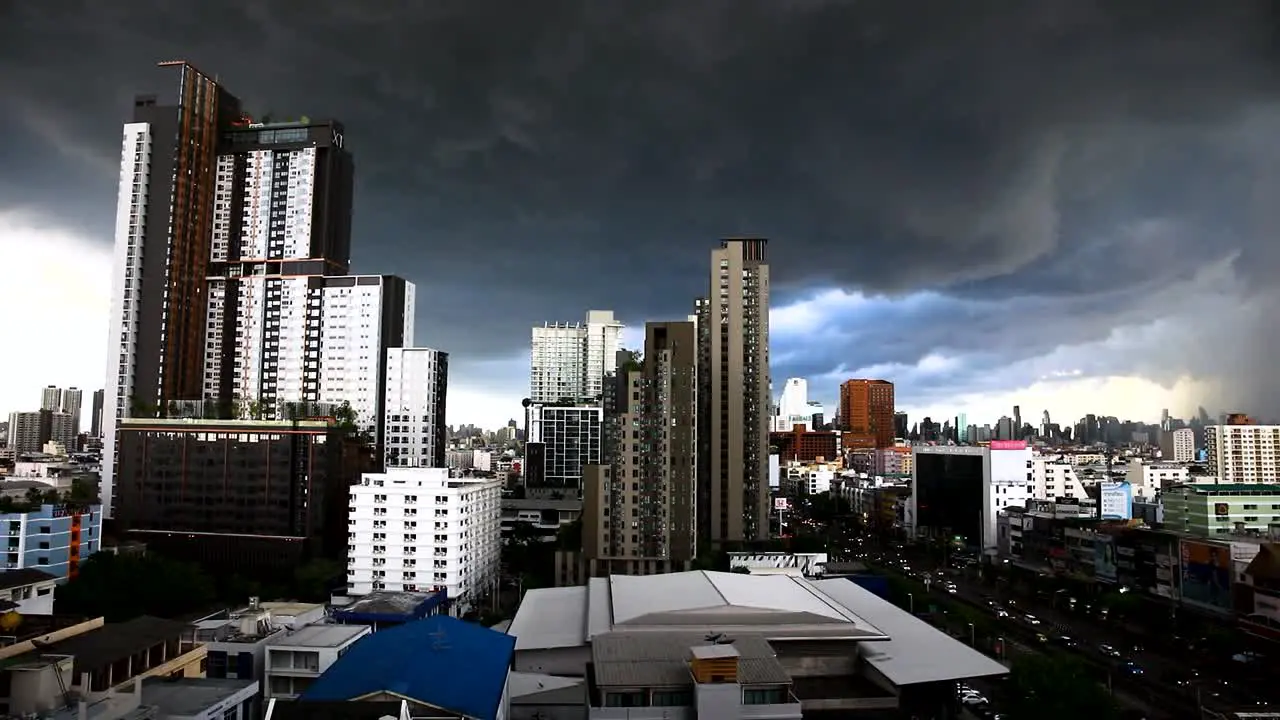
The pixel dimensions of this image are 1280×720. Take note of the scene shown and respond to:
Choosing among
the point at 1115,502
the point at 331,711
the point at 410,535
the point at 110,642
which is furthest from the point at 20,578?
the point at 1115,502

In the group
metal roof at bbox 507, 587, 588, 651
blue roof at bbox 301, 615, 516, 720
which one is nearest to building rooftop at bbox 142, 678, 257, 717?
blue roof at bbox 301, 615, 516, 720

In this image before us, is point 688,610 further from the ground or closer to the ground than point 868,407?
closer to the ground

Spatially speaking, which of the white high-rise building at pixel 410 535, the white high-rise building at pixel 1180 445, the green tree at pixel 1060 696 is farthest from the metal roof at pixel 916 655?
the white high-rise building at pixel 1180 445

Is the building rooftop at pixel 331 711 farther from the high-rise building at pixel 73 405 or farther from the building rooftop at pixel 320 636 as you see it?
the high-rise building at pixel 73 405

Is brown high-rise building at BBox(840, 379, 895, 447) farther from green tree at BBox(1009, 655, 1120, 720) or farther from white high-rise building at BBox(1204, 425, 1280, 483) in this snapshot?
green tree at BBox(1009, 655, 1120, 720)

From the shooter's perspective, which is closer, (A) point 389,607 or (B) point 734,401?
(A) point 389,607

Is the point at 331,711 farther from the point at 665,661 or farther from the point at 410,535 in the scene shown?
the point at 410,535
